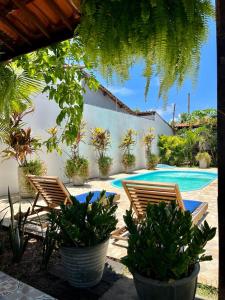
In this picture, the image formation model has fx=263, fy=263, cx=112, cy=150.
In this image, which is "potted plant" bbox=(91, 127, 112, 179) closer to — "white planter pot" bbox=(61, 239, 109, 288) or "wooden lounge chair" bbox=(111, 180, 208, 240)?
"wooden lounge chair" bbox=(111, 180, 208, 240)

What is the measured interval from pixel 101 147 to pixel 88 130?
0.99 m

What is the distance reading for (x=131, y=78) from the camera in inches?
70.2

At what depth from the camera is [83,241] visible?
2449 millimetres

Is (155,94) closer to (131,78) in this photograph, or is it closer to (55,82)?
(131,78)

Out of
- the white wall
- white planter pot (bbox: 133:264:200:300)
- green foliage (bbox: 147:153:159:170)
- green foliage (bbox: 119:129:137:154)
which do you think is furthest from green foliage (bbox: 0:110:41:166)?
green foliage (bbox: 147:153:159:170)

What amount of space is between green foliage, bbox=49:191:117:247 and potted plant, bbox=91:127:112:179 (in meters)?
9.02

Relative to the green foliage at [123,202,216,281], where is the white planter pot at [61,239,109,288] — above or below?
below

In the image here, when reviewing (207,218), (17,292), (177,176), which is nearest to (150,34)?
(17,292)

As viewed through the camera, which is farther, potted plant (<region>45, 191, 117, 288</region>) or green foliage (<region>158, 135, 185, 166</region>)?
green foliage (<region>158, 135, 185, 166</region>)

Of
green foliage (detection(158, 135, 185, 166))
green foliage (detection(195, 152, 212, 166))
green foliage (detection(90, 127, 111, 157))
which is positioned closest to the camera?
green foliage (detection(90, 127, 111, 157))

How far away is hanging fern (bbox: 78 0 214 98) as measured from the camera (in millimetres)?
1490

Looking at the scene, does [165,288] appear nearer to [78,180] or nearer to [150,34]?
→ [150,34]

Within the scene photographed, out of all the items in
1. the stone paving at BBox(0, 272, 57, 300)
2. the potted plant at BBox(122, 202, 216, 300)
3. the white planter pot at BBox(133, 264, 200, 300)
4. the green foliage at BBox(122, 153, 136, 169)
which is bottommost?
the stone paving at BBox(0, 272, 57, 300)

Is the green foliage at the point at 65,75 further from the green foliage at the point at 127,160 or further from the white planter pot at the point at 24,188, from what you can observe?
the green foliage at the point at 127,160
